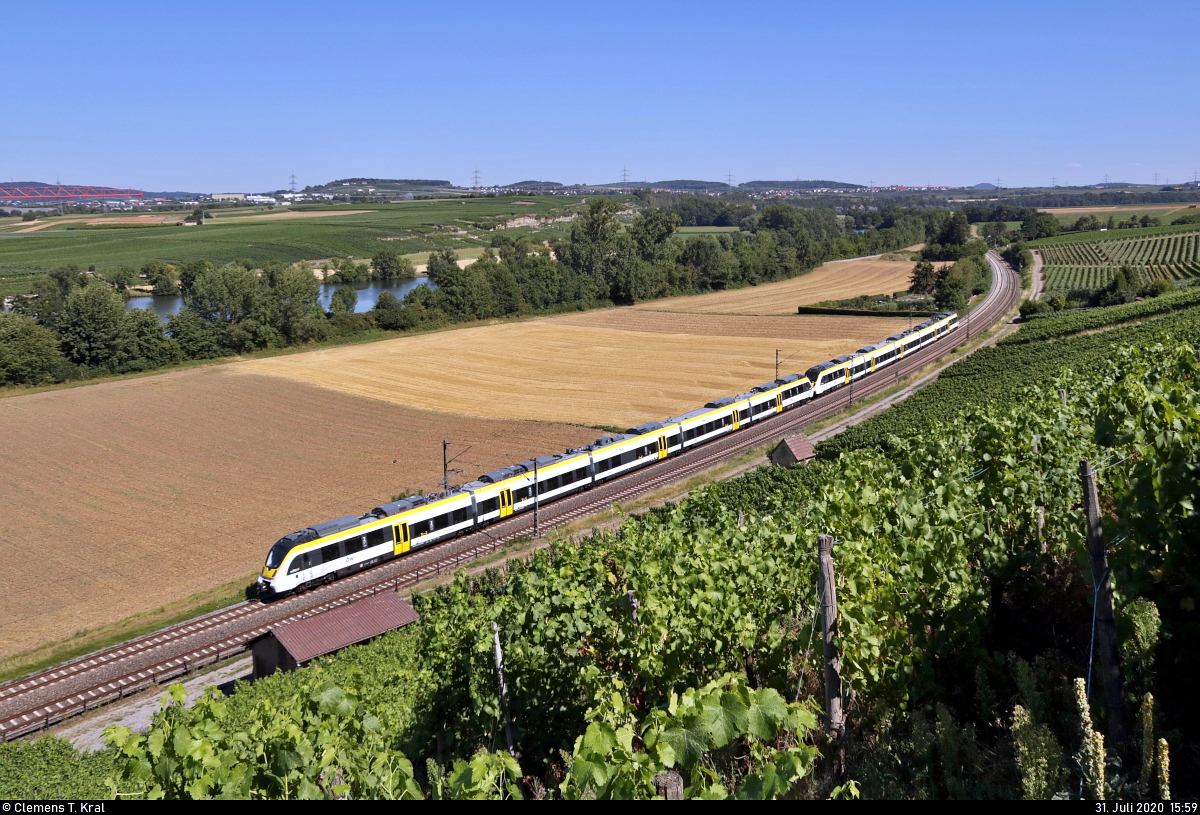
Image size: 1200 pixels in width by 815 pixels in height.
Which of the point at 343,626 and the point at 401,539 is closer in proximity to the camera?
the point at 343,626

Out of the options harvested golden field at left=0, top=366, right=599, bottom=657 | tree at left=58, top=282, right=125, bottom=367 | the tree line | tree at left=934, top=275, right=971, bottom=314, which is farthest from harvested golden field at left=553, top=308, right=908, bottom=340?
tree at left=58, top=282, right=125, bottom=367

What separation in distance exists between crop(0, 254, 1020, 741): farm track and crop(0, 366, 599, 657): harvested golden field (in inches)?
112

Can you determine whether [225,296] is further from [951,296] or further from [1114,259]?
[1114,259]

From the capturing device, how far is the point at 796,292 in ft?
378

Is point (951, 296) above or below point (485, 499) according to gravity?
above

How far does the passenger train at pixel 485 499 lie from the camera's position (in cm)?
2841

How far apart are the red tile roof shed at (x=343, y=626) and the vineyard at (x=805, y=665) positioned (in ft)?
12.7

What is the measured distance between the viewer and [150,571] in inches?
1214

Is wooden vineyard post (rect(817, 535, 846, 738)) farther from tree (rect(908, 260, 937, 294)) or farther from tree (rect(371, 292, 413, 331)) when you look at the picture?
tree (rect(908, 260, 937, 294))

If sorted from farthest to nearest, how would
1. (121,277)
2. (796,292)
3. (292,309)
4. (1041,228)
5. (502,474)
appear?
(1041,228)
(796,292)
(121,277)
(292,309)
(502,474)

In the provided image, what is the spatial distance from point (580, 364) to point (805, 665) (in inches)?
2435

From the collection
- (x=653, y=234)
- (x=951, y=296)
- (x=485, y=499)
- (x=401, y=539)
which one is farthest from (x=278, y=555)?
(x=653, y=234)

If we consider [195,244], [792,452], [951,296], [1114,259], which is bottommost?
[792,452]

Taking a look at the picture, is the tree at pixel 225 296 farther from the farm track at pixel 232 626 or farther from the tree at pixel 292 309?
the farm track at pixel 232 626
